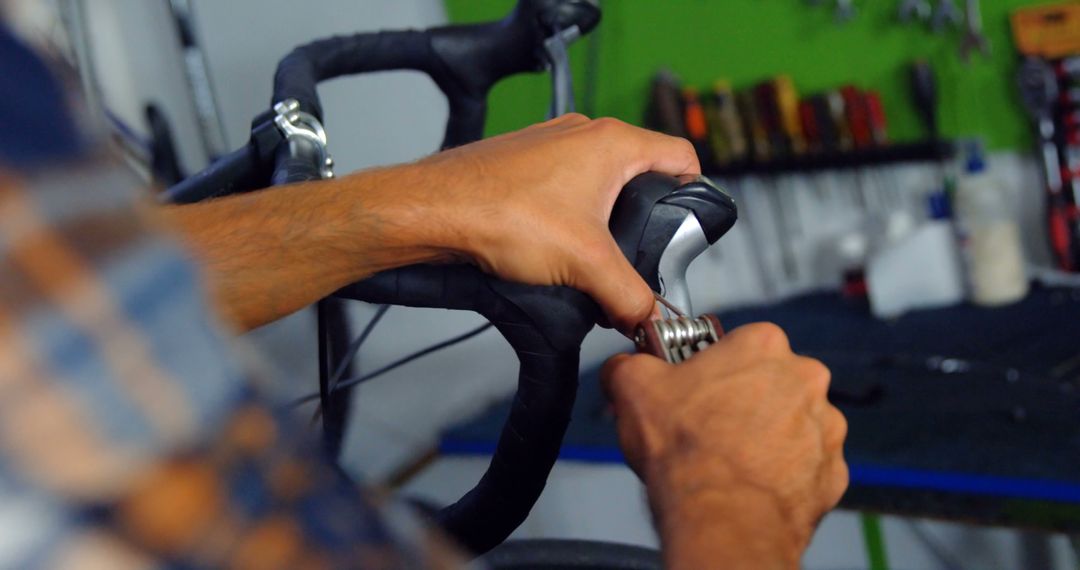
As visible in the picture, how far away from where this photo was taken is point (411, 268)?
55 centimetres

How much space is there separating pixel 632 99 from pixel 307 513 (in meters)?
1.74

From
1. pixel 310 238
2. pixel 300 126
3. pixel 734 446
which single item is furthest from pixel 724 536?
pixel 300 126

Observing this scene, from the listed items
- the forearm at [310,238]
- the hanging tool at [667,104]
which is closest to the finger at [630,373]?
the forearm at [310,238]

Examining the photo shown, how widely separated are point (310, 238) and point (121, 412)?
1.14ft

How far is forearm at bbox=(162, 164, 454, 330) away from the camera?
0.52m

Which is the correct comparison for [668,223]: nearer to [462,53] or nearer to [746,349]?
[746,349]

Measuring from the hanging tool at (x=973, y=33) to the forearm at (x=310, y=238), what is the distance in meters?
1.25

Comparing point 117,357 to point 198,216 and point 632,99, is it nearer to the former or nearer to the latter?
point 198,216

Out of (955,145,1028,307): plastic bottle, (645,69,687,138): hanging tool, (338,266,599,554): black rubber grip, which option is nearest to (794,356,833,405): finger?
(338,266,599,554): black rubber grip

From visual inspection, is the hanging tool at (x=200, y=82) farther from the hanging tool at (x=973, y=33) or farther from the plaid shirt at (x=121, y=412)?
the plaid shirt at (x=121, y=412)

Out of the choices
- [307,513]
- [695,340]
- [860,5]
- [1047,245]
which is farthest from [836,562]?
[307,513]

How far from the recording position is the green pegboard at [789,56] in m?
1.57

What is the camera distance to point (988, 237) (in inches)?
58.4

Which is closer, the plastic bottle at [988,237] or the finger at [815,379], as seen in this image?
the finger at [815,379]
